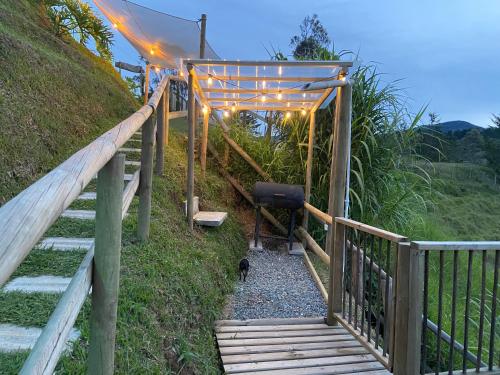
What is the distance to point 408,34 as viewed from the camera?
25.4 metres

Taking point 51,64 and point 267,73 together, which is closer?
point 267,73

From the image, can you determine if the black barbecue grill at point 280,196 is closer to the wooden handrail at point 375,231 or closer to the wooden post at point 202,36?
the wooden handrail at point 375,231

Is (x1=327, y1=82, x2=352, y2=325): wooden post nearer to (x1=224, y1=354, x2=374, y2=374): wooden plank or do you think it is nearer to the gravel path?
the gravel path

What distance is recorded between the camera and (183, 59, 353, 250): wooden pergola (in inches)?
137

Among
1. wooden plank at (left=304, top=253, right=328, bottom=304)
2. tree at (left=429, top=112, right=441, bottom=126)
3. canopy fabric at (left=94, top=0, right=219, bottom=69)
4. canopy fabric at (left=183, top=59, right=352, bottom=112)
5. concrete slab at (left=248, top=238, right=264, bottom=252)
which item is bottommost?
wooden plank at (left=304, top=253, right=328, bottom=304)

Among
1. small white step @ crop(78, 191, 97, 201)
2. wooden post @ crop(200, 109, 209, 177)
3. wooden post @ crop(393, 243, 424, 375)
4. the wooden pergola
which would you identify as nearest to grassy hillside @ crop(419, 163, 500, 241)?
the wooden pergola

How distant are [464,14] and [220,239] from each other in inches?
870

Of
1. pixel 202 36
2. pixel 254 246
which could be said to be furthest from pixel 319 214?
pixel 202 36

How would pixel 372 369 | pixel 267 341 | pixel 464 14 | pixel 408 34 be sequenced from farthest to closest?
pixel 408 34, pixel 464 14, pixel 267 341, pixel 372 369

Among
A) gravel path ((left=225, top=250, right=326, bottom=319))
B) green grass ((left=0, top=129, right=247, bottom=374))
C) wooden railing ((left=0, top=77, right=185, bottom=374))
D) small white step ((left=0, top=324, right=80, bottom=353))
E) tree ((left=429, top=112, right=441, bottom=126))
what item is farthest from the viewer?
tree ((left=429, top=112, right=441, bottom=126))

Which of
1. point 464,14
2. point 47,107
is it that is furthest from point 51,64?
point 464,14

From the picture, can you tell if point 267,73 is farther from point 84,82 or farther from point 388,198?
point 84,82

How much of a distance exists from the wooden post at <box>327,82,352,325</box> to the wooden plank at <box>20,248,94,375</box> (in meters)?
2.28

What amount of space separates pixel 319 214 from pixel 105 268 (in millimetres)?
3382
